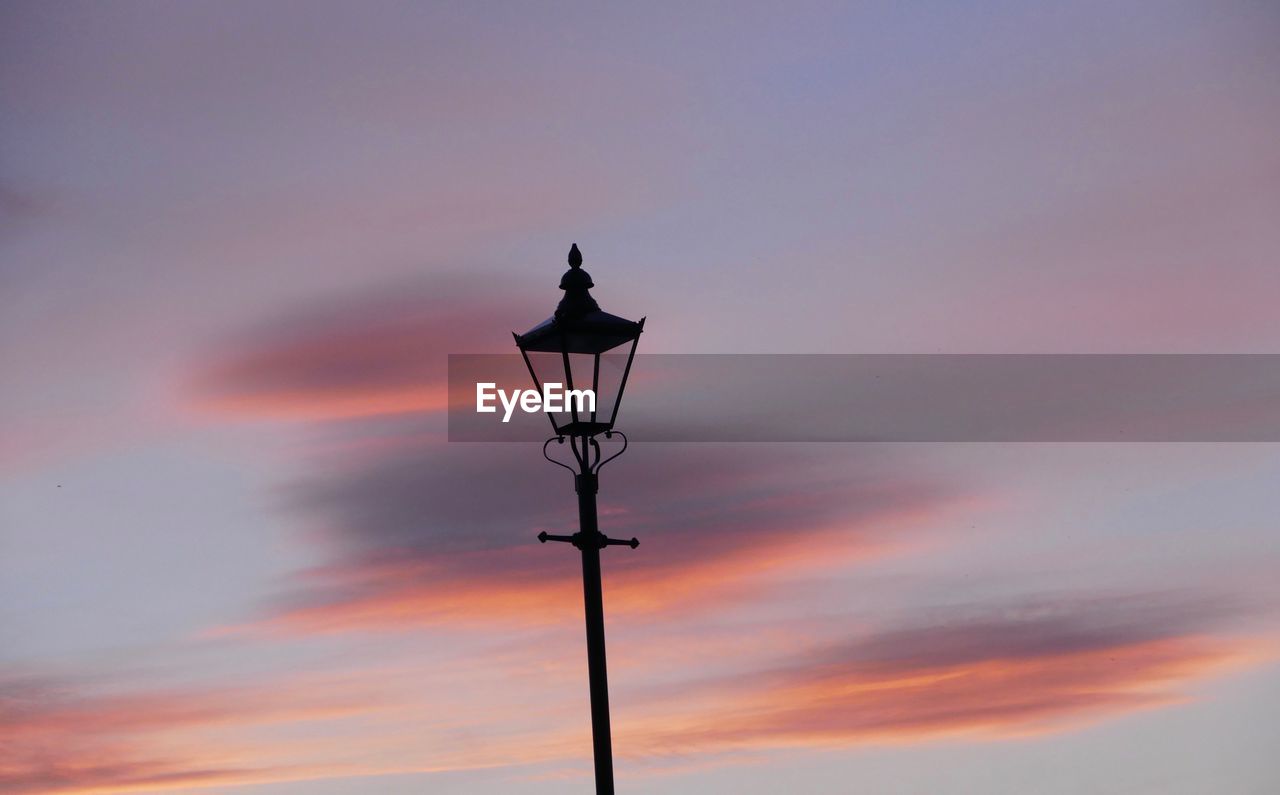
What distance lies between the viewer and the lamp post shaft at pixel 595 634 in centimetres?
1169

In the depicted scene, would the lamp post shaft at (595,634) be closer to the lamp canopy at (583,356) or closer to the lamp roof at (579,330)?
the lamp canopy at (583,356)

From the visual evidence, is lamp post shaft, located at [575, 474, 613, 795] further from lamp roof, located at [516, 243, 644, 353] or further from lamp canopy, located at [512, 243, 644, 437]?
lamp roof, located at [516, 243, 644, 353]

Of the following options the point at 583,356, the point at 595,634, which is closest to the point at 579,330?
the point at 583,356

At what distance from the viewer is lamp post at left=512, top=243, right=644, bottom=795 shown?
466 inches

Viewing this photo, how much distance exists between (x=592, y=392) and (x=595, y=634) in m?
1.96

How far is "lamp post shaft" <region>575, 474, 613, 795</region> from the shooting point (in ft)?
38.3

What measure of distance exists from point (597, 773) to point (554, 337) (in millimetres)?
3455

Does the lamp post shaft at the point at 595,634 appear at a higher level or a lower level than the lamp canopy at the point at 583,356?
lower

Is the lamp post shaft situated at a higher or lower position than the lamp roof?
lower

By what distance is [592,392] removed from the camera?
12117 mm

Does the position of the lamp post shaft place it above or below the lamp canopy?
below

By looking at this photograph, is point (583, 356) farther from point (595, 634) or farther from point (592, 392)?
point (595, 634)

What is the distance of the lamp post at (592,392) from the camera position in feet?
38.8

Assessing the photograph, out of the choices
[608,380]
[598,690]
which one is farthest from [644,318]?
[598,690]
